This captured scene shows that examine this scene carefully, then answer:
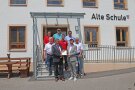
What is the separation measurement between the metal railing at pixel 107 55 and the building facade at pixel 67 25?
41.5 inches

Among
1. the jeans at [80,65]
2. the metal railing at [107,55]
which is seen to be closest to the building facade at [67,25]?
the metal railing at [107,55]

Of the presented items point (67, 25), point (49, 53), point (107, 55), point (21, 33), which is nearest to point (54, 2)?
point (67, 25)

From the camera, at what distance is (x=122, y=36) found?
25.4 m

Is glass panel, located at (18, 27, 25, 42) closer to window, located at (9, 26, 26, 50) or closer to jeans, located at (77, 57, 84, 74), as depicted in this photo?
window, located at (9, 26, 26, 50)

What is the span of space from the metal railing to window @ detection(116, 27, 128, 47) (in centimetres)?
107

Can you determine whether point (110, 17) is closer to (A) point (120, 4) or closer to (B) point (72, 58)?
(A) point (120, 4)

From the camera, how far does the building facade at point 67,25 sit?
2319cm

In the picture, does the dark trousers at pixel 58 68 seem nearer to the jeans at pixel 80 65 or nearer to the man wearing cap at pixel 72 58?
the man wearing cap at pixel 72 58

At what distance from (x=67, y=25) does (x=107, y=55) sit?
3.40 m

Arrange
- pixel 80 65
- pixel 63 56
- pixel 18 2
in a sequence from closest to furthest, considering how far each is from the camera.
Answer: pixel 63 56 → pixel 80 65 → pixel 18 2

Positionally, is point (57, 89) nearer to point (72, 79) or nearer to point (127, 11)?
point (72, 79)

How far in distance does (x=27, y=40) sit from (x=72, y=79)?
813 centimetres

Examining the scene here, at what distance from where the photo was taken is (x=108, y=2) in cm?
2477

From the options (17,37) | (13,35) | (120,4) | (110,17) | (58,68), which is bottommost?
(58,68)
